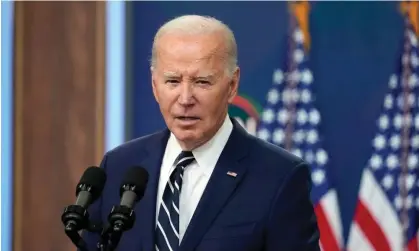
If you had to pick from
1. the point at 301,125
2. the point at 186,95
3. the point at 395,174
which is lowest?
the point at 395,174

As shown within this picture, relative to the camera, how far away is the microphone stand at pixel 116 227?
1.60m

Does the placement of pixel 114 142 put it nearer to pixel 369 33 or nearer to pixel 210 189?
pixel 369 33

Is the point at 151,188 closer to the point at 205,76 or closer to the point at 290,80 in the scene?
the point at 205,76

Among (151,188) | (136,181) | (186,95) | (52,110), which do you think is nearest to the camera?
(136,181)

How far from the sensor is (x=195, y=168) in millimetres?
2090

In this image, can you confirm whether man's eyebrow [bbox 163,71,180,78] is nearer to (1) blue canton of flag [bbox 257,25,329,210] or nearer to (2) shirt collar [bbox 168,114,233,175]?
(2) shirt collar [bbox 168,114,233,175]

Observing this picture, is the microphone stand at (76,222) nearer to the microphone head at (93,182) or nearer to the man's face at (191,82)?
the microphone head at (93,182)

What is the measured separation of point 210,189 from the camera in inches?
79.3

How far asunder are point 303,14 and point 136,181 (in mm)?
2600

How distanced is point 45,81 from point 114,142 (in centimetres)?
48

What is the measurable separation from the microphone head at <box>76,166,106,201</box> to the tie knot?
355 millimetres

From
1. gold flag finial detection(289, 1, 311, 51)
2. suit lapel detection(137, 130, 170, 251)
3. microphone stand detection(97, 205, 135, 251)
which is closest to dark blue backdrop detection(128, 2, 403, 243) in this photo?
gold flag finial detection(289, 1, 311, 51)

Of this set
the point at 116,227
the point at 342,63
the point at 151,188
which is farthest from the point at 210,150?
the point at 342,63

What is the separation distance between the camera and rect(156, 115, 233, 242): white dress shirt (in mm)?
2037
